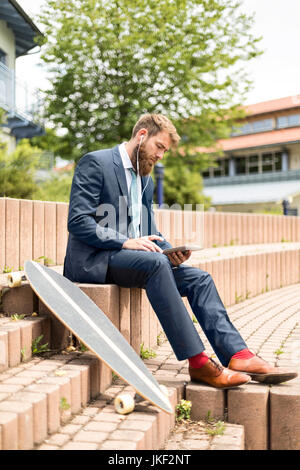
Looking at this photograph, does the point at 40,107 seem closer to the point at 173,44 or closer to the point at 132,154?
the point at 173,44

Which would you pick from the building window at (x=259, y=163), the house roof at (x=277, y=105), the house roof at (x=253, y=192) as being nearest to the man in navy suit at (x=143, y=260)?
the house roof at (x=253, y=192)

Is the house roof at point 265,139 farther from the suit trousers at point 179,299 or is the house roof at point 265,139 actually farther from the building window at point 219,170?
the suit trousers at point 179,299

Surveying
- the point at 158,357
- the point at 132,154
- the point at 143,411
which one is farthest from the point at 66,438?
the point at 132,154

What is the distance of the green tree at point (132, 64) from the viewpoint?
1479 centimetres

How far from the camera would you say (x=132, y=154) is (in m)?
3.63

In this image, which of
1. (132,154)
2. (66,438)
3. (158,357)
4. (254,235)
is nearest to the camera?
(66,438)

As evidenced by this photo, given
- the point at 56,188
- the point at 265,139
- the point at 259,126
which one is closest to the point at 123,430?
the point at 56,188

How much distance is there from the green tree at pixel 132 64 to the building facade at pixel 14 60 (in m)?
0.68

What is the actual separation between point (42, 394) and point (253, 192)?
3599 centimetres

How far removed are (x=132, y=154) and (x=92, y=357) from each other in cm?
134

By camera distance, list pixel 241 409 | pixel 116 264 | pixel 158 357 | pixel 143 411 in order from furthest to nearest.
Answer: pixel 158 357, pixel 116 264, pixel 241 409, pixel 143 411

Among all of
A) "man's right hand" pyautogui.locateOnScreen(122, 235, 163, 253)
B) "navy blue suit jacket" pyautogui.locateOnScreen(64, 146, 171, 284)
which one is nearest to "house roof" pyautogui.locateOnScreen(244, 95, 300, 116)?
"navy blue suit jacket" pyautogui.locateOnScreen(64, 146, 171, 284)

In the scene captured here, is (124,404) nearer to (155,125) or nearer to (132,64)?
(155,125)

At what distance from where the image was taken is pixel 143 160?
3611mm
